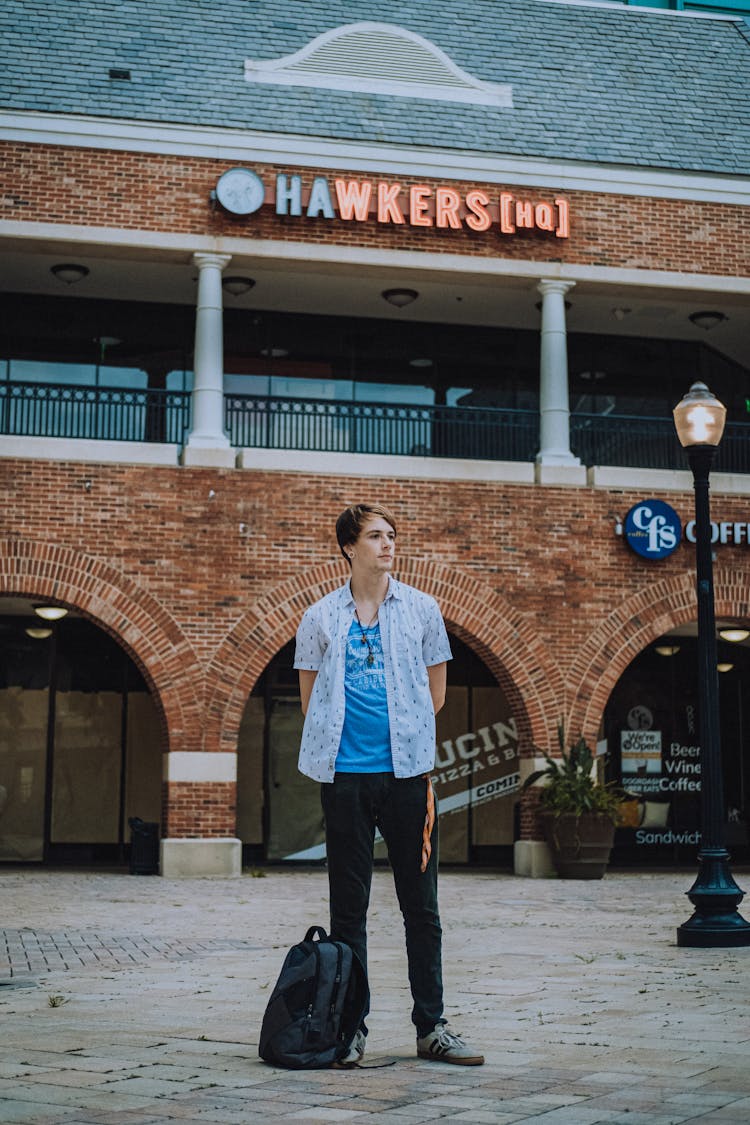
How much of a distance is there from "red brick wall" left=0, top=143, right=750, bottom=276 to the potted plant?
22.8ft

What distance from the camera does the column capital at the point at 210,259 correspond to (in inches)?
729

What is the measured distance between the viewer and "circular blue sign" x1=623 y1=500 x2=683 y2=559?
19.0 m

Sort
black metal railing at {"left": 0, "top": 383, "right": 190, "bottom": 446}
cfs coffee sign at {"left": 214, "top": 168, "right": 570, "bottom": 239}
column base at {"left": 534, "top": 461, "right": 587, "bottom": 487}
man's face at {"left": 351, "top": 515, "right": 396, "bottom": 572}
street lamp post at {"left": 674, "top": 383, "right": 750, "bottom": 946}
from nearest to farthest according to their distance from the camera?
man's face at {"left": 351, "top": 515, "right": 396, "bottom": 572} < street lamp post at {"left": 674, "top": 383, "right": 750, "bottom": 946} < black metal railing at {"left": 0, "top": 383, "right": 190, "bottom": 446} < cfs coffee sign at {"left": 214, "top": 168, "right": 570, "bottom": 239} < column base at {"left": 534, "top": 461, "right": 587, "bottom": 487}

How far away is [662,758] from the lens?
71.9 feet

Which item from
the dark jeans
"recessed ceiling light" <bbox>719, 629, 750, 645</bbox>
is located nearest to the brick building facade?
"recessed ceiling light" <bbox>719, 629, 750, 645</bbox>

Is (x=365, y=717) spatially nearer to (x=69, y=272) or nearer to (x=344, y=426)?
(x=344, y=426)

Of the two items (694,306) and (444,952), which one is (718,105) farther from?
(444,952)

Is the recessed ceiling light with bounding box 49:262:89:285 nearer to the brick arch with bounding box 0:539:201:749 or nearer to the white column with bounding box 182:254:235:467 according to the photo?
the white column with bounding box 182:254:235:467

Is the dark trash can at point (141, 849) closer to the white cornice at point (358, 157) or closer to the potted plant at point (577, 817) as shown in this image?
the potted plant at point (577, 817)

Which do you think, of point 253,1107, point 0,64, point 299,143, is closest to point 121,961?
point 253,1107

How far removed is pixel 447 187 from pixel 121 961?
1312cm

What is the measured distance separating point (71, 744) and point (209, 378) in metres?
5.82

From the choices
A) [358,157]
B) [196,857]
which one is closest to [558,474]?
[358,157]

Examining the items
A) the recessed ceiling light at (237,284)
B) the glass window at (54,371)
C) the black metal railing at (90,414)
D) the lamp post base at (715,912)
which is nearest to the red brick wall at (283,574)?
the black metal railing at (90,414)
